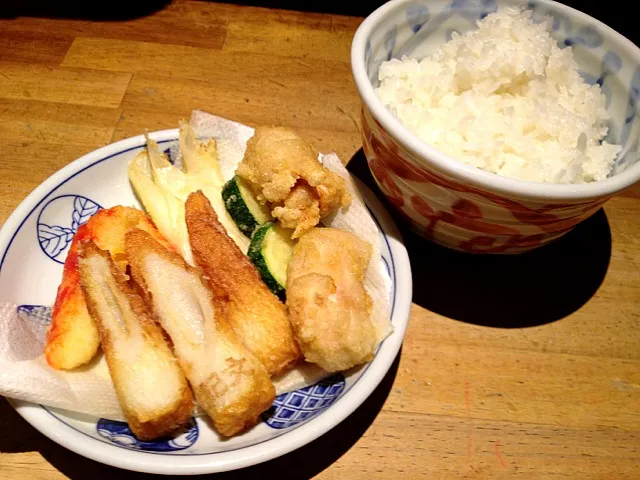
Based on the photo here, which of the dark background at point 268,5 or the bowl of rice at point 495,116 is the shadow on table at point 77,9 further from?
the bowl of rice at point 495,116

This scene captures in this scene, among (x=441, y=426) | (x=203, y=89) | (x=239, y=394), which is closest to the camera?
(x=239, y=394)

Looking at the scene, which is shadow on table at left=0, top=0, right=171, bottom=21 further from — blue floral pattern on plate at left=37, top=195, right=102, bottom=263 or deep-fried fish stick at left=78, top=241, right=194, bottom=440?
deep-fried fish stick at left=78, top=241, right=194, bottom=440

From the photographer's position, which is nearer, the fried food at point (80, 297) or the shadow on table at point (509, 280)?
the fried food at point (80, 297)

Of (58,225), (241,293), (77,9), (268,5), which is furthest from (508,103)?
(77,9)

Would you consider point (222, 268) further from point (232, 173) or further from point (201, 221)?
point (232, 173)

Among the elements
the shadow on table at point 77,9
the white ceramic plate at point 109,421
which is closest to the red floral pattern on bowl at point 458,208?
the white ceramic plate at point 109,421

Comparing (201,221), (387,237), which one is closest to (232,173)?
(201,221)
